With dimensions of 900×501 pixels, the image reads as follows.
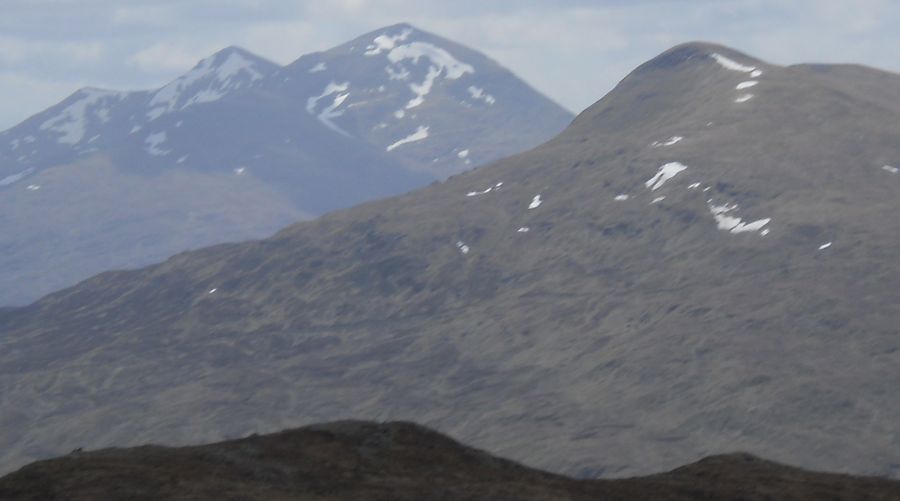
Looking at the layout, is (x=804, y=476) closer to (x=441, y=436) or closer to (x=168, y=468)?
(x=441, y=436)

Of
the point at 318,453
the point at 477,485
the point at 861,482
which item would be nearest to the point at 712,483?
the point at 861,482

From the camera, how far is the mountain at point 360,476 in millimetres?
47188

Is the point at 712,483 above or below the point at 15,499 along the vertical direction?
below

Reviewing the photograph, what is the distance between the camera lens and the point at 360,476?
2045 inches

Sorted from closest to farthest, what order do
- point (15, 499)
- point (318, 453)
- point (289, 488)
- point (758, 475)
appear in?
1. point (15, 499)
2. point (289, 488)
3. point (318, 453)
4. point (758, 475)

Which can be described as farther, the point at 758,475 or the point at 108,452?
the point at 758,475

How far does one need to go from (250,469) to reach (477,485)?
26.7ft

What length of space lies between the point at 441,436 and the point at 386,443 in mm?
3857

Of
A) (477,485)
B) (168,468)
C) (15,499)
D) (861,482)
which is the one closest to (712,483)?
(861,482)

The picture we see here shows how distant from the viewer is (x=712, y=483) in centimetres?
5712

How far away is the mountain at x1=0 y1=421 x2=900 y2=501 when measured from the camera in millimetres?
47188

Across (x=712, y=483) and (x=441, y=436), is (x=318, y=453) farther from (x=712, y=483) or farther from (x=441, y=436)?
(x=712, y=483)

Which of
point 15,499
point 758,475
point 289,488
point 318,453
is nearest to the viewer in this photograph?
point 15,499

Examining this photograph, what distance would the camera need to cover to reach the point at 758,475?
5919 cm
